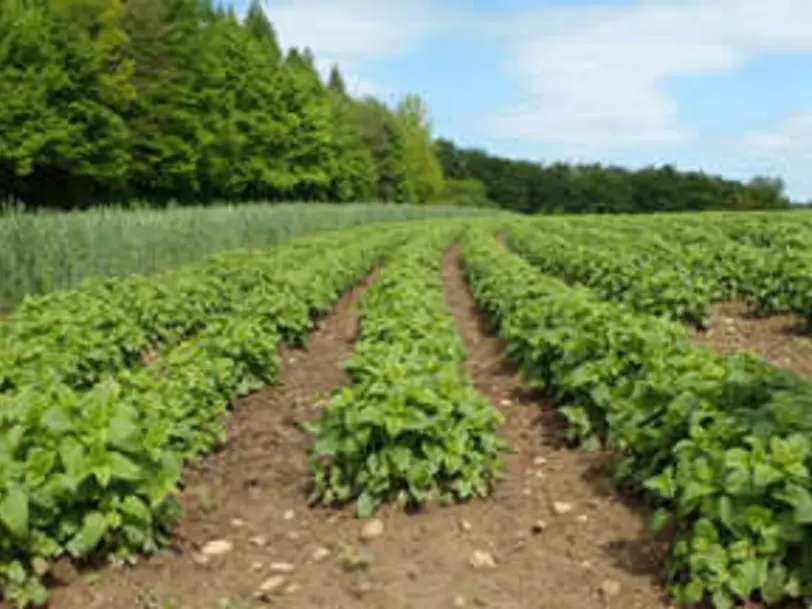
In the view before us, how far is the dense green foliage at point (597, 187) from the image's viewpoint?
88.1 meters

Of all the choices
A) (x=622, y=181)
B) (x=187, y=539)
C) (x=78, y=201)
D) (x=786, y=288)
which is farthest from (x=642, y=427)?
(x=622, y=181)

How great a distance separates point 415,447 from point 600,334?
1802mm

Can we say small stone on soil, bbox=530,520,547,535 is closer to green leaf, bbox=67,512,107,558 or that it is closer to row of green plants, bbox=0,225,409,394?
green leaf, bbox=67,512,107,558

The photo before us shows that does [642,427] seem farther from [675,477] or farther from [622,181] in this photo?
[622,181]

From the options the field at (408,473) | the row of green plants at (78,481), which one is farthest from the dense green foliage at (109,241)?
the row of green plants at (78,481)

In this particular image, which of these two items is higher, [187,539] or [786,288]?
[786,288]

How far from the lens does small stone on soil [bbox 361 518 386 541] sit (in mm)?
4445

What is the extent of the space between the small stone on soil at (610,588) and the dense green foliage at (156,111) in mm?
28214

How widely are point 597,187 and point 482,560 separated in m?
98.3

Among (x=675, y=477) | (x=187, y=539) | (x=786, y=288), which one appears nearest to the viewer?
(x=675, y=477)

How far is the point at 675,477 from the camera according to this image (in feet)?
13.4

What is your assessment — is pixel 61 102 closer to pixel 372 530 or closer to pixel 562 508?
pixel 372 530

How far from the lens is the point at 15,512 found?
3.50 meters

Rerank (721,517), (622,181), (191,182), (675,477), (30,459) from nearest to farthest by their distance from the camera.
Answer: (721,517)
(30,459)
(675,477)
(191,182)
(622,181)
